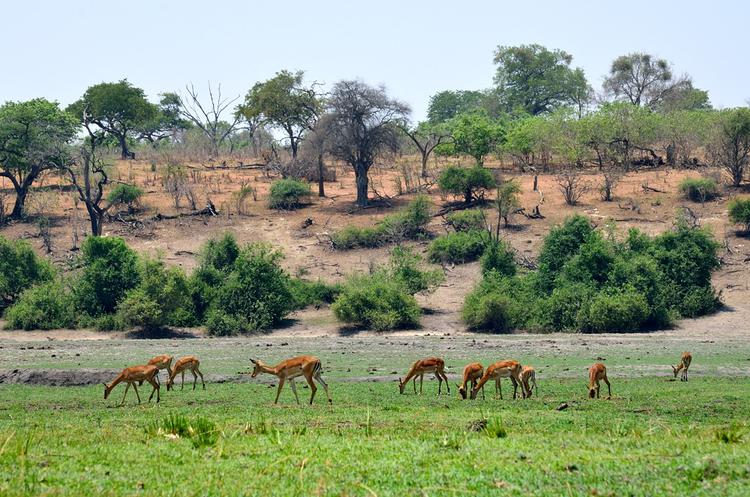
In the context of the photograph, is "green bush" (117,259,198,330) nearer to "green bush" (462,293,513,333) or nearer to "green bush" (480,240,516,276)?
"green bush" (462,293,513,333)

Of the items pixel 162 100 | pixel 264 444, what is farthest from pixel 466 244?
pixel 162 100

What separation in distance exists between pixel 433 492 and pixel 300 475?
151 cm

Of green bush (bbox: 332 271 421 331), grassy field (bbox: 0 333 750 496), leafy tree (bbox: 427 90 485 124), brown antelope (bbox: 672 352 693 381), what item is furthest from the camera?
leafy tree (bbox: 427 90 485 124)

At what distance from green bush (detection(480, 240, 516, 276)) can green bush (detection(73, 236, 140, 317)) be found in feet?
47.0

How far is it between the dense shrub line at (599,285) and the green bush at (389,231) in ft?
26.2

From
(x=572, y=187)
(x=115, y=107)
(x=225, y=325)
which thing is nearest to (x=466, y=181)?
(x=572, y=187)

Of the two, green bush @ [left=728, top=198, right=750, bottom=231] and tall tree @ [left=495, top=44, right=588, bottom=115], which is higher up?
tall tree @ [left=495, top=44, right=588, bottom=115]

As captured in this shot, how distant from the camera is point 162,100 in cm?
9131

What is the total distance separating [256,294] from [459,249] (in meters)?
10.7

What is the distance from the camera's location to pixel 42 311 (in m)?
38.0

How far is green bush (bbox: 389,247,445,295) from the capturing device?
131 feet

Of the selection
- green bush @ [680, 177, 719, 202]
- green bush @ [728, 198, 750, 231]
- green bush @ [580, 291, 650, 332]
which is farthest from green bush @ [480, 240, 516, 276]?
green bush @ [680, 177, 719, 202]

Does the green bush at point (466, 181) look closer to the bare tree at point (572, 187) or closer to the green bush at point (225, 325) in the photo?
the bare tree at point (572, 187)

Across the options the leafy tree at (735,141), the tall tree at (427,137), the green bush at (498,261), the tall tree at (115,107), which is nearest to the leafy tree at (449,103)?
the tall tree at (427,137)
